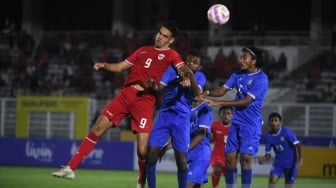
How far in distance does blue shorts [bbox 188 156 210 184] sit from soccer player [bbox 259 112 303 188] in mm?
3092

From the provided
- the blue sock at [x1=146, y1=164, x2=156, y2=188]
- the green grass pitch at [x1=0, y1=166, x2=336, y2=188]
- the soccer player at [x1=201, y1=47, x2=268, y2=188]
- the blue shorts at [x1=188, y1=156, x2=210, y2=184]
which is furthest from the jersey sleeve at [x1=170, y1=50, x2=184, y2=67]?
the green grass pitch at [x1=0, y1=166, x2=336, y2=188]

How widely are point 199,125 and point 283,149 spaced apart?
3.56 metres

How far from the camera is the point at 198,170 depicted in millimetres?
12305

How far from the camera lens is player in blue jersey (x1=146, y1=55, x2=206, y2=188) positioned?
1118 centimetres

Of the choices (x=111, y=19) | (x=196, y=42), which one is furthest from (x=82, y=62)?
(x=111, y=19)

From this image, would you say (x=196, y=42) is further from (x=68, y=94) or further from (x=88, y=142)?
(x=88, y=142)

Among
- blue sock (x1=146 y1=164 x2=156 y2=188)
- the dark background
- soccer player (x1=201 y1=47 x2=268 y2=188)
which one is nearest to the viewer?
blue sock (x1=146 y1=164 x2=156 y2=188)

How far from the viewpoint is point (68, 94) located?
31.1 meters

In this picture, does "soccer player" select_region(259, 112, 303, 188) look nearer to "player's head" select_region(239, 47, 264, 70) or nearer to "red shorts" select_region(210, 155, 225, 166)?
"red shorts" select_region(210, 155, 225, 166)

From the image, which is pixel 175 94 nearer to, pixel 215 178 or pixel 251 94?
pixel 251 94

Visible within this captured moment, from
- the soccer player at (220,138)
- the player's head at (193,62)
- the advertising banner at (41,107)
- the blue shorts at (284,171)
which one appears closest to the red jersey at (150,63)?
the player's head at (193,62)

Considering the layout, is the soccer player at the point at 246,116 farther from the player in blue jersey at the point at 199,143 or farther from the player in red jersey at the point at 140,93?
the player in red jersey at the point at 140,93

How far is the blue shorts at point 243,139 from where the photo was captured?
39.7 feet

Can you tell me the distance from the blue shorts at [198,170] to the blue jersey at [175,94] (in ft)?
4.16
